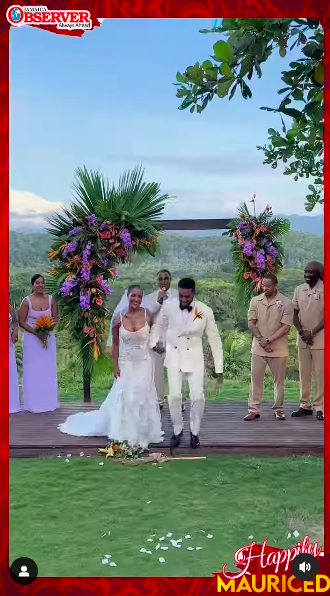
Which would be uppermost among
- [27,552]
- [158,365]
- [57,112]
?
[57,112]

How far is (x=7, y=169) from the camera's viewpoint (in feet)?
11.0

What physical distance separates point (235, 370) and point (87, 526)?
635cm

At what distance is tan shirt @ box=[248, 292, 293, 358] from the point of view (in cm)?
698

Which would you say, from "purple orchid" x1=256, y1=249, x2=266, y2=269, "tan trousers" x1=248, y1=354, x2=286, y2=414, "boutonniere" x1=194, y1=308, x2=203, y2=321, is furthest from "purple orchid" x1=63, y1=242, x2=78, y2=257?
"tan trousers" x1=248, y1=354, x2=286, y2=414

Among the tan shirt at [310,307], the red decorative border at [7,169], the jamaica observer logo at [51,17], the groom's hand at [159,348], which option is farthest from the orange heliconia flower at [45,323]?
the jamaica observer logo at [51,17]

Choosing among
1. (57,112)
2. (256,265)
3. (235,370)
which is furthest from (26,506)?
(235,370)

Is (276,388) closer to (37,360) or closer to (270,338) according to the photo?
(270,338)

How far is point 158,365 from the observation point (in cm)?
729

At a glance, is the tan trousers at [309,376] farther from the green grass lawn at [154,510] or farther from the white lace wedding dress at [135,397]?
the white lace wedding dress at [135,397]

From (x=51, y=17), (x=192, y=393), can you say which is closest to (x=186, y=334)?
(x=192, y=393)

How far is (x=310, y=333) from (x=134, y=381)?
77.2 inches

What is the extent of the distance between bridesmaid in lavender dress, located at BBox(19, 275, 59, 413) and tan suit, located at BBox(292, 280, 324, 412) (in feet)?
8.34

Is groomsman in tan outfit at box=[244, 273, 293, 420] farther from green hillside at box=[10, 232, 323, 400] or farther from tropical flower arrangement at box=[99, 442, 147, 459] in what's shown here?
green hillside at box=[10, 232, 323, 400]

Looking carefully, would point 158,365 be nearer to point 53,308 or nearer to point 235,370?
point 53,308
